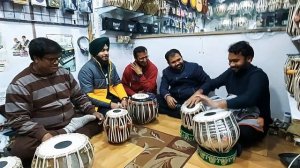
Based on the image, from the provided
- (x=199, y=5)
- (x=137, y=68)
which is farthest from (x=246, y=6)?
(x=137, y=68)

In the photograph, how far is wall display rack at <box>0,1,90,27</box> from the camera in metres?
1.80

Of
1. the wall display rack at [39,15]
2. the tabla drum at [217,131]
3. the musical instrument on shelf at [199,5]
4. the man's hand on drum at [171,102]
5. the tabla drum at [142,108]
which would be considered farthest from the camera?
the musical instrument on shelf at [199,5]

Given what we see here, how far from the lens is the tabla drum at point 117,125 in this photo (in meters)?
1.70

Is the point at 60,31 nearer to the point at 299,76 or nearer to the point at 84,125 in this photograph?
the point at 84,125

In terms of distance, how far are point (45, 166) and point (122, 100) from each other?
→ 1322 millimetres

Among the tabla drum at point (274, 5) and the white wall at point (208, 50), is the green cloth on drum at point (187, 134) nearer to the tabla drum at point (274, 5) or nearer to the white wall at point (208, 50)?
the white wall at point (208, 50)

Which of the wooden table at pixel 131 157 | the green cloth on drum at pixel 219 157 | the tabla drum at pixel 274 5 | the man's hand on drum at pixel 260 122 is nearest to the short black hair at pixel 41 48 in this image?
the wooden table at pixel 131 157

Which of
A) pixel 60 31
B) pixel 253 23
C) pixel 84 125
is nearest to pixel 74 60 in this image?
pixel 60 31

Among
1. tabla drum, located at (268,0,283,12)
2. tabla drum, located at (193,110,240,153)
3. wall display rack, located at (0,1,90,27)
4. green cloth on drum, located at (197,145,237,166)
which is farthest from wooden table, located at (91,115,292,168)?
tabla drum, located at (268,0,283,12)

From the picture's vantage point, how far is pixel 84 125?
186cm

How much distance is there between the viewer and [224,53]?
2475 mm

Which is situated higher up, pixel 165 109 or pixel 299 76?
pixel 299 76

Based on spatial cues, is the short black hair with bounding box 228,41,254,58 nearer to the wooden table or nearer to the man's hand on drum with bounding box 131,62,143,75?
the wooden table

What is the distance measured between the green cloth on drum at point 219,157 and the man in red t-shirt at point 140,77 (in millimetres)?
1294
